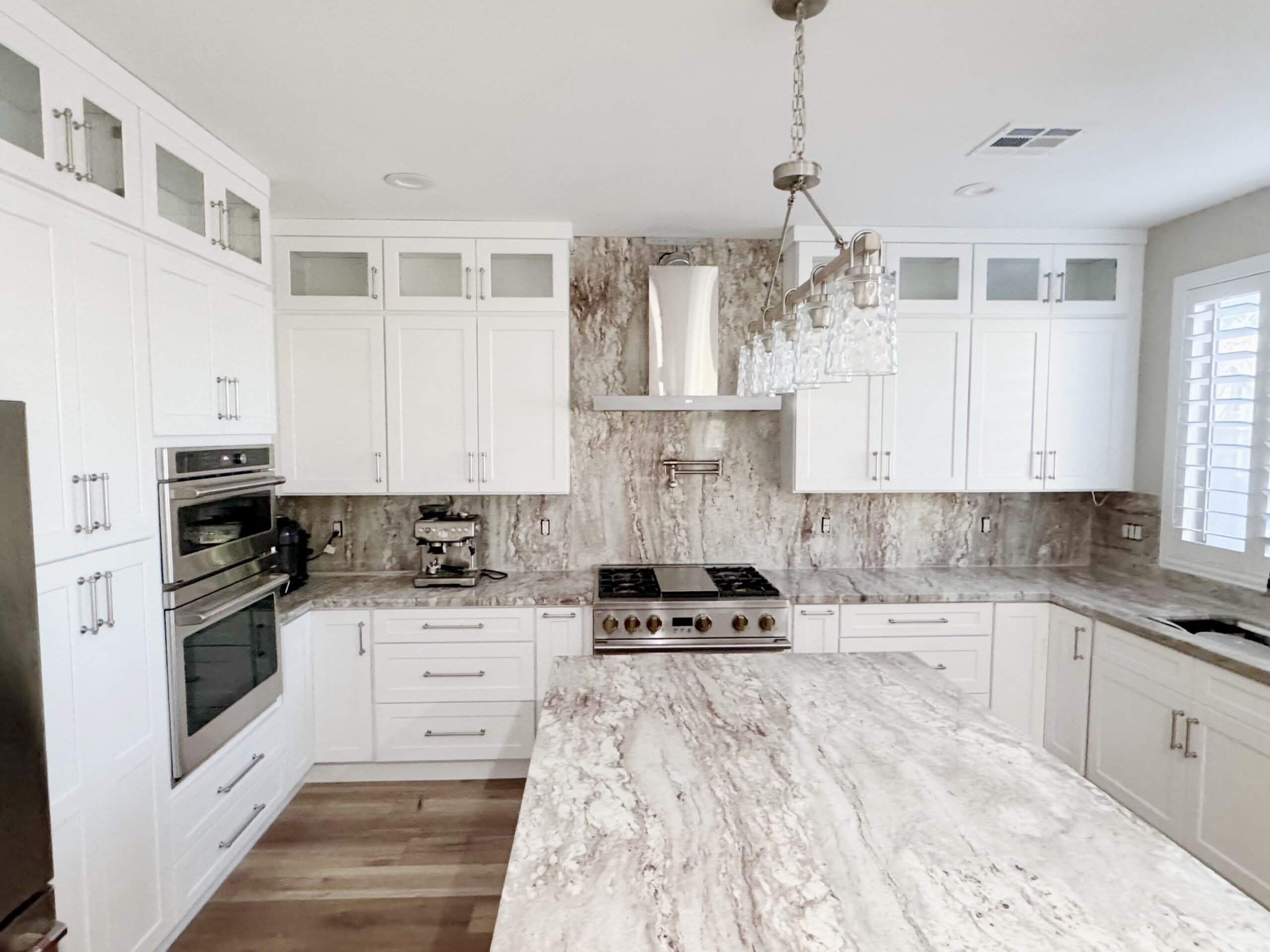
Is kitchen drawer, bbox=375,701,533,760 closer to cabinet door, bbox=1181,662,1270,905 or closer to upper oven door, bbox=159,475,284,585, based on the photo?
upper oven door, bbox=159,475,284,585

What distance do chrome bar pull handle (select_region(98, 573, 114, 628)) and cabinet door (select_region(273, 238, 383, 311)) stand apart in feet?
5.59

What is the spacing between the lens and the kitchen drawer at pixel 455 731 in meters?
2.94

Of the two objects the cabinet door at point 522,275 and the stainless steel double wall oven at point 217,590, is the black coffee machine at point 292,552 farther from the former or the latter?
the cabinet door at point 522,275

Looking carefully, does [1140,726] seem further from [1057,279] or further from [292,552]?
[292,552]

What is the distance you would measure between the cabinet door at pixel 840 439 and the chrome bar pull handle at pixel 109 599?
2.69 m

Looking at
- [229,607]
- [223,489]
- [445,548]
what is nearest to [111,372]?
[223,489]

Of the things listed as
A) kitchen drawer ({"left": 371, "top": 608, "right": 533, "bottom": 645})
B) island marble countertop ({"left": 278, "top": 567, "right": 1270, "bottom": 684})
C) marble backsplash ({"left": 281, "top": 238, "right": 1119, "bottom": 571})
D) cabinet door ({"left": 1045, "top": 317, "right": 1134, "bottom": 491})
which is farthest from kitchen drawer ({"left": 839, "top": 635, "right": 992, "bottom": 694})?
kitchen drawer ({"left": 371, "top": 608, "right": 533, "bottom": 645})

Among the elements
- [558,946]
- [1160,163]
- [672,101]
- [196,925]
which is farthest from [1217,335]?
[196,925]

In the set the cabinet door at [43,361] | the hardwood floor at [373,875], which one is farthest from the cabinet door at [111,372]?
the hardwood floor at [373,875]

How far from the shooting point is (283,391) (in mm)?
3006

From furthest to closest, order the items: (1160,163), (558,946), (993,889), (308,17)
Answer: (1160,163) → (308,17) → (993,889) → (558,946)

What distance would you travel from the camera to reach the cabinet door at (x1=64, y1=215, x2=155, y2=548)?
1580 mm

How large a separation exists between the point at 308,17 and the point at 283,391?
1.88m

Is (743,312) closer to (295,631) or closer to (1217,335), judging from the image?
(1217,335)
